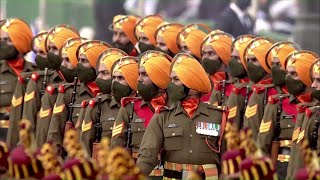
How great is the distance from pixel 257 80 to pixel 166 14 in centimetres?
1548

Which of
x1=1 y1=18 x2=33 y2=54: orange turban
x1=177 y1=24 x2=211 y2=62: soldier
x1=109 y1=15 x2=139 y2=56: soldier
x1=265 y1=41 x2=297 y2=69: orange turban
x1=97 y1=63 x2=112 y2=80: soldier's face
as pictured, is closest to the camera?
x1=97 y1=63 x2=112 y2=80: soldier's face

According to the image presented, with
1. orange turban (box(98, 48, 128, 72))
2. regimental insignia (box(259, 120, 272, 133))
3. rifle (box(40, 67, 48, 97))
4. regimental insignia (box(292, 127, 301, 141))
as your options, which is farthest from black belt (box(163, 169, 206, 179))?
rifle (box(40, 67, 48, 97))

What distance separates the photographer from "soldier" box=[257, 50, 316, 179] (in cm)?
1958

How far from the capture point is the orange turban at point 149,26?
23375mm

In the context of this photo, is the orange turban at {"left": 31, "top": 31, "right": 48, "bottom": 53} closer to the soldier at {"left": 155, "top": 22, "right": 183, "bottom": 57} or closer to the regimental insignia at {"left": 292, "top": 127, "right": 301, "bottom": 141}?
the soldier at {"left": 155, "top": 22, "right": 183, "bottom": 57}

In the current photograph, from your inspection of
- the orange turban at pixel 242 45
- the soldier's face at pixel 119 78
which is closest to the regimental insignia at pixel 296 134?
the soldier's face at pixel 119 78

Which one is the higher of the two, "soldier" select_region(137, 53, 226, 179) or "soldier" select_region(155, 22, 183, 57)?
"soldier" select_region(155, 22, 183, 57)

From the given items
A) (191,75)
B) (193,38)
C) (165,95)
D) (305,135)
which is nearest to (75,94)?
(165,95)

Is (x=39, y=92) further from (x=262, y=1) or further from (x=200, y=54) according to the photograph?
(x=262, y=1)

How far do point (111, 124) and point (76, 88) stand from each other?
4.14 feet

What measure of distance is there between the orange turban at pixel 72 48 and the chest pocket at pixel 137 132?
2.32 metres

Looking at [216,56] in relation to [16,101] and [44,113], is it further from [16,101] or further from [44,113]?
[16,101]

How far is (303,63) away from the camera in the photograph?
782 inches

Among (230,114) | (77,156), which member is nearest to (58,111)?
(230,114)
